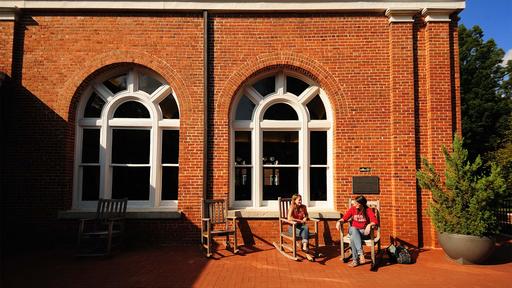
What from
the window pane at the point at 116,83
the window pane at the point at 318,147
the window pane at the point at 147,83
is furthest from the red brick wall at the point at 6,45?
the window pane at the point at 318,147

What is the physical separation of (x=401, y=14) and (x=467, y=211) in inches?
177

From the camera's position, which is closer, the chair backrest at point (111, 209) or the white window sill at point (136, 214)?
the chair backrest at point (111, 209)

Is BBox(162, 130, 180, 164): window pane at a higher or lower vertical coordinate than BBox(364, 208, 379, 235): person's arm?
higher

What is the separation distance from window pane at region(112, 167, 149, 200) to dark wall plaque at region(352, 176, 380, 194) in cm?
481

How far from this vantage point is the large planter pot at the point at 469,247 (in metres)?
6.14

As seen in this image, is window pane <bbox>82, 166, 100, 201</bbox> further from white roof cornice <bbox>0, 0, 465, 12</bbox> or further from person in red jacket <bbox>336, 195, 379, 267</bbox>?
person in red jacket <bbox>336, 195, 379, 267</bbox>

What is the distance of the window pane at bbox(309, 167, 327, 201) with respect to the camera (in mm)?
8086

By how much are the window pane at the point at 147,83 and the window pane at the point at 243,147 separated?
89.4 inches

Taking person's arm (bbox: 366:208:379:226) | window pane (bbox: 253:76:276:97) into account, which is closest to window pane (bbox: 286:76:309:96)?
window pane (bbox: 253:76:276:97)

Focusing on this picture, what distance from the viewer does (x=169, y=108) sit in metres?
8.18

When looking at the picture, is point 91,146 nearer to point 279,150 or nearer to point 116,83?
point 116,83

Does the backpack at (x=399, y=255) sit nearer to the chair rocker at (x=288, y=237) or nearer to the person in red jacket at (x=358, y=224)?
the person in red jacket at (x=358, y=224)

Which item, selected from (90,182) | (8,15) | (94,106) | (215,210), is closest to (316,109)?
(215,210)

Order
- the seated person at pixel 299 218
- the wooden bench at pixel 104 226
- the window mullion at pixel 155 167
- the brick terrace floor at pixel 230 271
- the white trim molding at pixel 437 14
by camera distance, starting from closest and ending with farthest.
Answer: the brick terrace floor at pixel 230 271 < the seated person at pixel 299 218 < the wooden bench at pixel 104 226 < the white trim molding at pixel 437 14 < the window mullion at pixel 155 167
